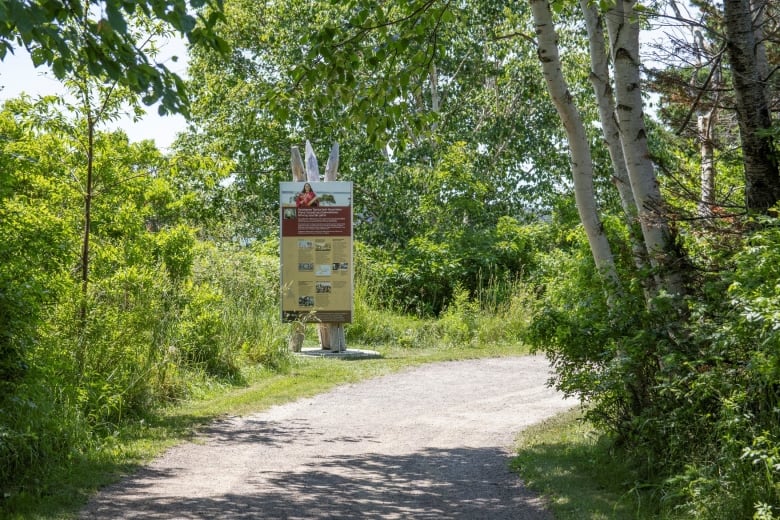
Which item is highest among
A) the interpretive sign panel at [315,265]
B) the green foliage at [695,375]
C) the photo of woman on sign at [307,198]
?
the photo of woman on sign at [307,198]

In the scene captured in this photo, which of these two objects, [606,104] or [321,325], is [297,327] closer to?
[321,325]

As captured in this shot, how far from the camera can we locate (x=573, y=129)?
8781 mm

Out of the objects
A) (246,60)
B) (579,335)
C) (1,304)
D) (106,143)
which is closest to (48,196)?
(106,143)

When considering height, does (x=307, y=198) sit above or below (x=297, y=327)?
above

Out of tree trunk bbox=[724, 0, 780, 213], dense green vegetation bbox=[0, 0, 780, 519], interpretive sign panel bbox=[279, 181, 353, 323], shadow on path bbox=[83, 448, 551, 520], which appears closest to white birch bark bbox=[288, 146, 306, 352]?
interpretive sign panel bbox=[279, 181, 353, 323]

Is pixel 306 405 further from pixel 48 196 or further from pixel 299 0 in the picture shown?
Answer: pixel 299 0

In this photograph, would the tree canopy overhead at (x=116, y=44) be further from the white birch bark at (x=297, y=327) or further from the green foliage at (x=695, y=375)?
the white birch bark at (x=297, y=327)

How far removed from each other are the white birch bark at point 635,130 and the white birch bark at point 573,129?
2.31 feet

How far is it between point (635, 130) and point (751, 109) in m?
0.96

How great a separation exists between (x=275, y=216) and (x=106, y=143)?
20.1 metres

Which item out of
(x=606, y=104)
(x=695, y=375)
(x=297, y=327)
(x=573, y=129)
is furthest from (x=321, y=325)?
(x=695, y=375)

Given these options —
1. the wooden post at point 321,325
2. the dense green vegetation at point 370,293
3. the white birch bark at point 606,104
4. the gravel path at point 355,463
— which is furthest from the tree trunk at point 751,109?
the wooden post at point 321,325

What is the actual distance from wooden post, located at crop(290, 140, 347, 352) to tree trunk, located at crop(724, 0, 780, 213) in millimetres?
10666

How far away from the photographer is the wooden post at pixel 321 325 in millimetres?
17250
